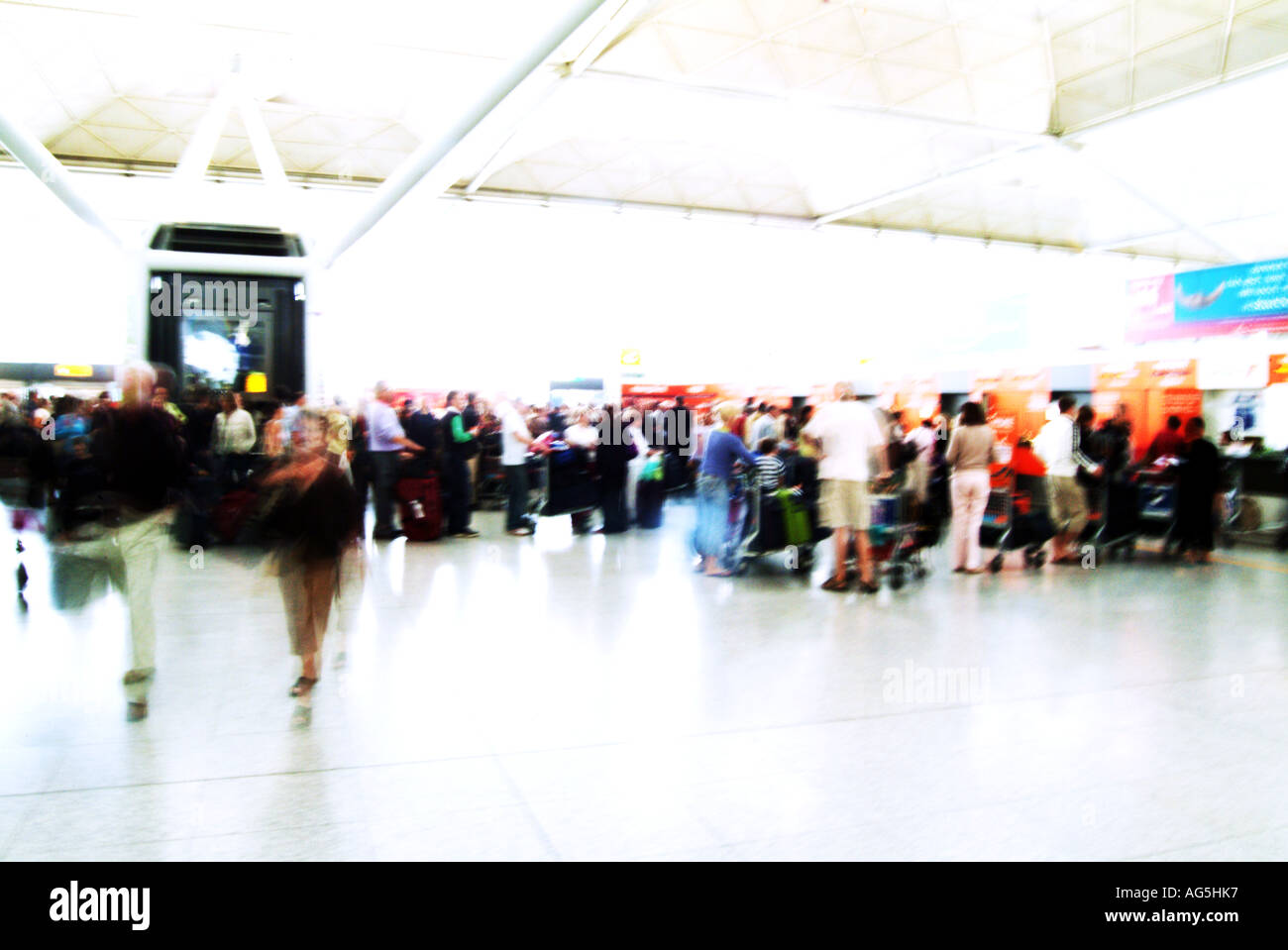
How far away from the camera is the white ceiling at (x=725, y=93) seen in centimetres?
1631

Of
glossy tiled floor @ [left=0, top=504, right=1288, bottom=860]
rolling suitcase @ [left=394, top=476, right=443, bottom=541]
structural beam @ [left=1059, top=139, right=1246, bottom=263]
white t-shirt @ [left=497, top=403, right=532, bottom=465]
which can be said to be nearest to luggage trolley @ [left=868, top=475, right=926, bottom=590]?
glossy tiled floor @ [left=0, top=504, right=1288, bottom=860]

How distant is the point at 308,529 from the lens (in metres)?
4.66

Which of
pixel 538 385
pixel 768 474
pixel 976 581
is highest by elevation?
pixel 538 385

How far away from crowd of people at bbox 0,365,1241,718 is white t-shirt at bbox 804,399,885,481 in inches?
0.5

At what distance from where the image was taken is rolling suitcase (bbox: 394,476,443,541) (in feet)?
36.2

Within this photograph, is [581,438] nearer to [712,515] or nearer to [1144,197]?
[712,515]

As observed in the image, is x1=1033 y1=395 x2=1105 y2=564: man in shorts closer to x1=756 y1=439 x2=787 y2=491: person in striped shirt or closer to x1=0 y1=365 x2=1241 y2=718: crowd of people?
x1=0 y1=365 x2=1241 y2=718: crowd of people

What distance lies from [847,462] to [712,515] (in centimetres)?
173

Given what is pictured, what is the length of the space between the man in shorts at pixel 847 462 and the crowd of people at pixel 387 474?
0.05 ft

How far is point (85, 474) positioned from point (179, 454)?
3.82 m

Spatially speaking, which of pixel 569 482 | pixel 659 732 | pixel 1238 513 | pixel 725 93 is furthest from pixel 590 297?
pixel 659 732

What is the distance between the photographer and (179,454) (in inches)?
192
